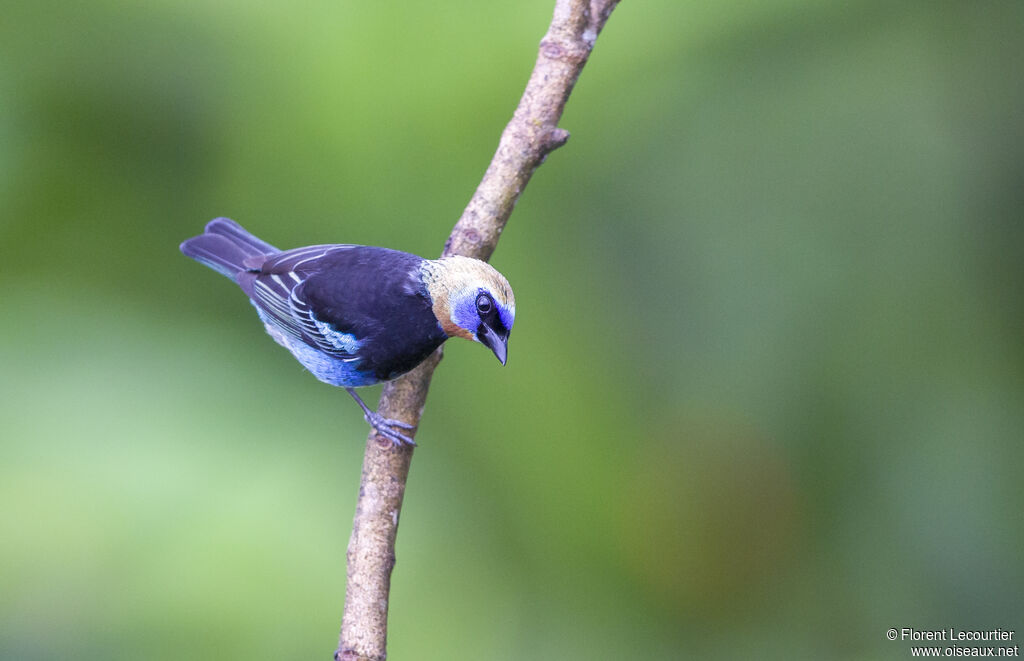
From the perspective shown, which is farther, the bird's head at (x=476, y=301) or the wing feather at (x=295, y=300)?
the wing feather at (x=295, y=300)

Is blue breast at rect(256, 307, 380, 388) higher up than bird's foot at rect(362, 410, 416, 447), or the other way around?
blue breast at rect(256, 307, 380, 388)

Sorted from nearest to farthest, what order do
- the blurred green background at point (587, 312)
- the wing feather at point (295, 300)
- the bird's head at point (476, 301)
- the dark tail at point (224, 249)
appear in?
the bird's head at point (476, 301) → the wing feather at point (295, 300) → the dark tail at point (224, 249) → the blurred green background at point (587, 312)

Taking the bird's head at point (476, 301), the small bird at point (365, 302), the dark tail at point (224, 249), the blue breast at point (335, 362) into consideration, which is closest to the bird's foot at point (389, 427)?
the small bird at point (365, 302)

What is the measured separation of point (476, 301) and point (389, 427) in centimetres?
43

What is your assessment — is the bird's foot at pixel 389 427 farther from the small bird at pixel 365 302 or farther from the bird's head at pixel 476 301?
the bird's head at pixel 476 301

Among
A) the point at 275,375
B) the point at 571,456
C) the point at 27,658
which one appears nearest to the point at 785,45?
the point at 571,456

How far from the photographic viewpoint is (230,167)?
3.91 metres

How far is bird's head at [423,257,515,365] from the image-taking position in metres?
2.28

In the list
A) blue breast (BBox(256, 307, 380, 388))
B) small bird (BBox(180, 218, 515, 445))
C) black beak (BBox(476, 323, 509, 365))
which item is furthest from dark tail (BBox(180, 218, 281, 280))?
black beak (BBox(476, 323, 509, 365))

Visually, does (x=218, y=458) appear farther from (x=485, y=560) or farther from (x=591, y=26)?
(x=591, y=26)

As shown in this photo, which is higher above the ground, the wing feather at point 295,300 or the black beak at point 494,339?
the wing feather at point 295,300

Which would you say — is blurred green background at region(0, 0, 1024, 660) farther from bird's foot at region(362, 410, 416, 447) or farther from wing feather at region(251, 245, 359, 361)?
bird's foot at region(362, 410, 416, 447)

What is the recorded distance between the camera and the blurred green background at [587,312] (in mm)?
3508

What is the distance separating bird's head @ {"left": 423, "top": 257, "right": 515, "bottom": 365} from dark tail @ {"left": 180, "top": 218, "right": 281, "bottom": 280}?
0.82 meters
